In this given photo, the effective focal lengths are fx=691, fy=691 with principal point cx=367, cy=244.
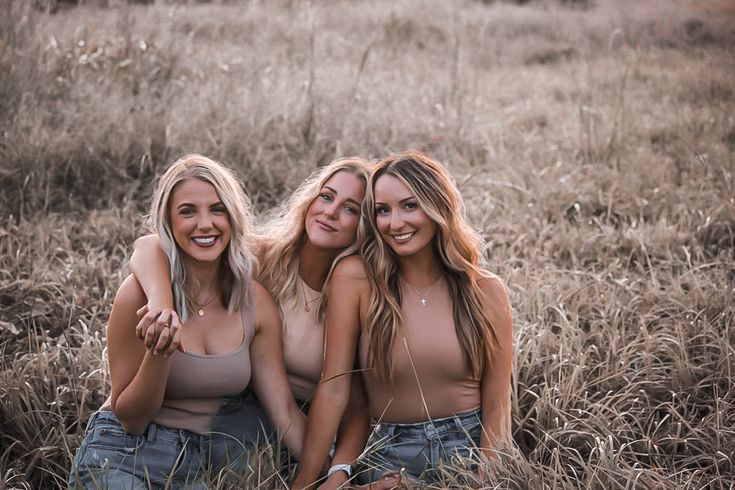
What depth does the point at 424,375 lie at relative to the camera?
2.63 m

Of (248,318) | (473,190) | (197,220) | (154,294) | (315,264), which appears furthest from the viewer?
(473,190)

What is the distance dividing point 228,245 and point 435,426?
1.05 meters

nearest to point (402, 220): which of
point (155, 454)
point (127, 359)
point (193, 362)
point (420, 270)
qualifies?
point (420, 270)

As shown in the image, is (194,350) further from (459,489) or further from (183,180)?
(459,489)

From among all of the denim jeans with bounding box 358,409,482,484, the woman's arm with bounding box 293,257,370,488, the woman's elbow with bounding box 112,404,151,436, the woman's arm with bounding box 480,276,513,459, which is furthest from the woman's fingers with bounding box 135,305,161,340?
the woman's arm with bounding box 480,276,513,459

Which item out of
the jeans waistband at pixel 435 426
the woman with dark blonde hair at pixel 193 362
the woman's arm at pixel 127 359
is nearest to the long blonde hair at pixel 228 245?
the woman with dark blonde hair at pixel 193 362

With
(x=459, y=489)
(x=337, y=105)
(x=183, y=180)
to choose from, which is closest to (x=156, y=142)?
(x=337, y=105)

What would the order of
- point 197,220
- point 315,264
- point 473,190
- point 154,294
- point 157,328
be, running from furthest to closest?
point 473,190
point 315,264
point 197,220
point 154,294
point 157,328

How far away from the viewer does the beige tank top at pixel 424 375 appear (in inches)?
103

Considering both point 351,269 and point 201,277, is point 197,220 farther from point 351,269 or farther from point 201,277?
point 351,269

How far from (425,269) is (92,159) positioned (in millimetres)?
3204

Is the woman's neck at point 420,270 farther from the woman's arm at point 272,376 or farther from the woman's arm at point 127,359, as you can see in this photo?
the woman's arm at point 127,359

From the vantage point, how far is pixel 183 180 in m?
2.58

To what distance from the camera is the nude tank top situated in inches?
97.2
